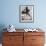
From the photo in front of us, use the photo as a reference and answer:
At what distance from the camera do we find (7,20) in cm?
409

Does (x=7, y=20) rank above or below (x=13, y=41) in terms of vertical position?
above

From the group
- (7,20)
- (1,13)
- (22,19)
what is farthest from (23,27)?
(1,13)

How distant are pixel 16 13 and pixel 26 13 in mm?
313

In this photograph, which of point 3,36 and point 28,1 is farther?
point 28,1

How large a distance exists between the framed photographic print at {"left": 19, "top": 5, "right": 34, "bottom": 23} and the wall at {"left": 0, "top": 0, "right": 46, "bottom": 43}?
0.31 feet

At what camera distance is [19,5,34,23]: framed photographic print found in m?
4.05

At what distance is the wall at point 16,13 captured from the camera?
13.3 ft

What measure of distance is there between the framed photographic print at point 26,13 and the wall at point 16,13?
0.09 m

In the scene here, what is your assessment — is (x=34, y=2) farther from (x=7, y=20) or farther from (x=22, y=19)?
(x=7, y=20)

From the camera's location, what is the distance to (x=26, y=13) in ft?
13.4

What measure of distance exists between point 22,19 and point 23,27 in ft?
0.85

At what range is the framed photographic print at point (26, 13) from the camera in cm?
405

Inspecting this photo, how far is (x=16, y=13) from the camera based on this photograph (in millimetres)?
4070

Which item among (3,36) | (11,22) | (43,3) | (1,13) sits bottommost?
(3,36)
